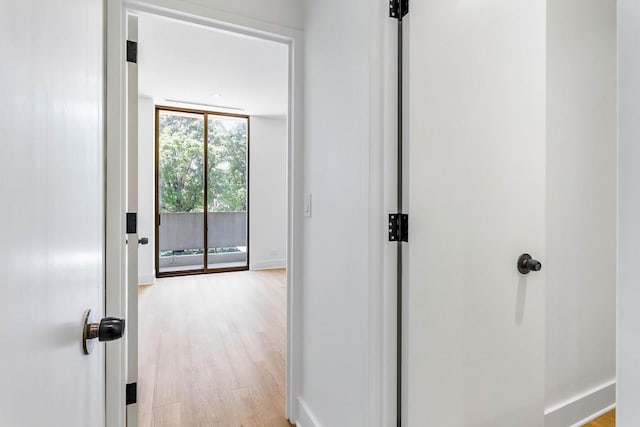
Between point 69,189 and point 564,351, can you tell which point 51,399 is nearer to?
point 69,189

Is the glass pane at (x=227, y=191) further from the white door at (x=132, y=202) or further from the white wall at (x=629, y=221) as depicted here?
the white wall at (x=629, y=221)

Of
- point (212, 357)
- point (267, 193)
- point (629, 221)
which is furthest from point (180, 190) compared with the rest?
point (629, 221)

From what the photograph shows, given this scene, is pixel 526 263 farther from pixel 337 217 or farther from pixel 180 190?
pixel 180 190

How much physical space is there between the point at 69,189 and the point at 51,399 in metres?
0.31

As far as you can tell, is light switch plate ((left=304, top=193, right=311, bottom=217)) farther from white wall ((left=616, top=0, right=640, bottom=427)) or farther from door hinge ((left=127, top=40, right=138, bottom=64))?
white wall ((left=616, top=0, right=640, bottom=427))

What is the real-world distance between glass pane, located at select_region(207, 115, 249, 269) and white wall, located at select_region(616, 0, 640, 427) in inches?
214

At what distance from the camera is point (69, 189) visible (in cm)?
52

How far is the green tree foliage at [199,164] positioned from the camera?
515 cm

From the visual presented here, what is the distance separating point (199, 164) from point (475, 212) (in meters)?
4.85

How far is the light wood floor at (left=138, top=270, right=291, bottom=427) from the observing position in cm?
188

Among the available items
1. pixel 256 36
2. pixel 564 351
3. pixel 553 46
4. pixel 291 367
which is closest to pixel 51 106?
pixel 256 36

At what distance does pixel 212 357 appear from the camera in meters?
2.56

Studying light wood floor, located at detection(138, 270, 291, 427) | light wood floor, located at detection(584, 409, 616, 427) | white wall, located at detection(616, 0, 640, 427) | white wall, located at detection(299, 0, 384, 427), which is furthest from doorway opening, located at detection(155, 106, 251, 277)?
white wall, located at detection(616, 0, 640, 427)

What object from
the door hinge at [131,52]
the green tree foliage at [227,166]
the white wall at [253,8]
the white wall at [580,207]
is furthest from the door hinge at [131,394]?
the green tree foliage at [227,166]
